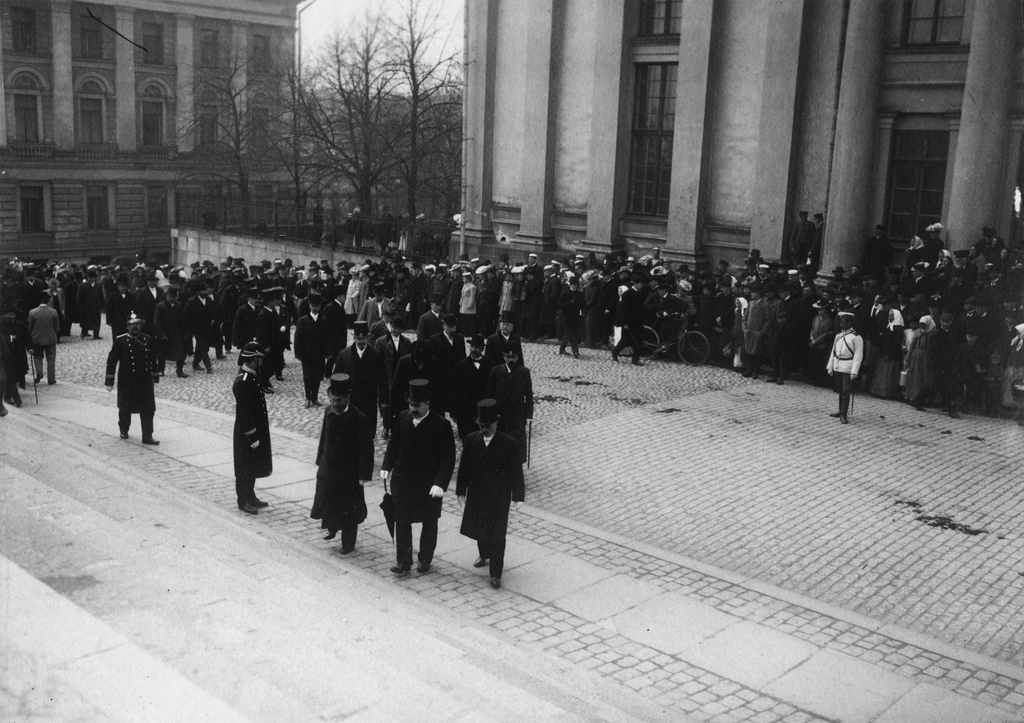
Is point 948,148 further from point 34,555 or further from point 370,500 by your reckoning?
point 34,555

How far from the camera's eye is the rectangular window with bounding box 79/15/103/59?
51031mm

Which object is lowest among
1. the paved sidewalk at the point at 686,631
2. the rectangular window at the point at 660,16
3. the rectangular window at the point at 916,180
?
the paved sidewalk at the point at 686,631

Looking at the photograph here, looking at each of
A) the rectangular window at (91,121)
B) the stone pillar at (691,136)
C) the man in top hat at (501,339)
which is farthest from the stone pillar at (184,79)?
the man in top hat at (501,339)

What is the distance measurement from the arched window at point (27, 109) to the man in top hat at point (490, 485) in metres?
48.5

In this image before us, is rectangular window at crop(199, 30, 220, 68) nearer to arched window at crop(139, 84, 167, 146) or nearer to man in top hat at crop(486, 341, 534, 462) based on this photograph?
arched window at crop(139, 84, 167, 146)

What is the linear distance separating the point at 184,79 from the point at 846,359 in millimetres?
46382

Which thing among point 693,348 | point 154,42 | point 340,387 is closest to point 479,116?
point 693,348

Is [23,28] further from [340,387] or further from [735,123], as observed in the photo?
[340,387]

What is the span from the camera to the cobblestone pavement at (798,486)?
9422 millimetres

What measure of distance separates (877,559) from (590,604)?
3.25 metres

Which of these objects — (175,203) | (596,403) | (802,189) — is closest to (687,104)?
(802,189)

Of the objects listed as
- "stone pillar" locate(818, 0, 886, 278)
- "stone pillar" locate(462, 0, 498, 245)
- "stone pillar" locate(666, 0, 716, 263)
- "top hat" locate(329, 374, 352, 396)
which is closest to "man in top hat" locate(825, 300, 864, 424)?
"stone pillar" locate(818, 0, 886, 278)

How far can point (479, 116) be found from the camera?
30109 millimetres

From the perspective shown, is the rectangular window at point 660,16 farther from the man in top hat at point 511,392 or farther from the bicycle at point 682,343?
the man in top hat at point 511,392
